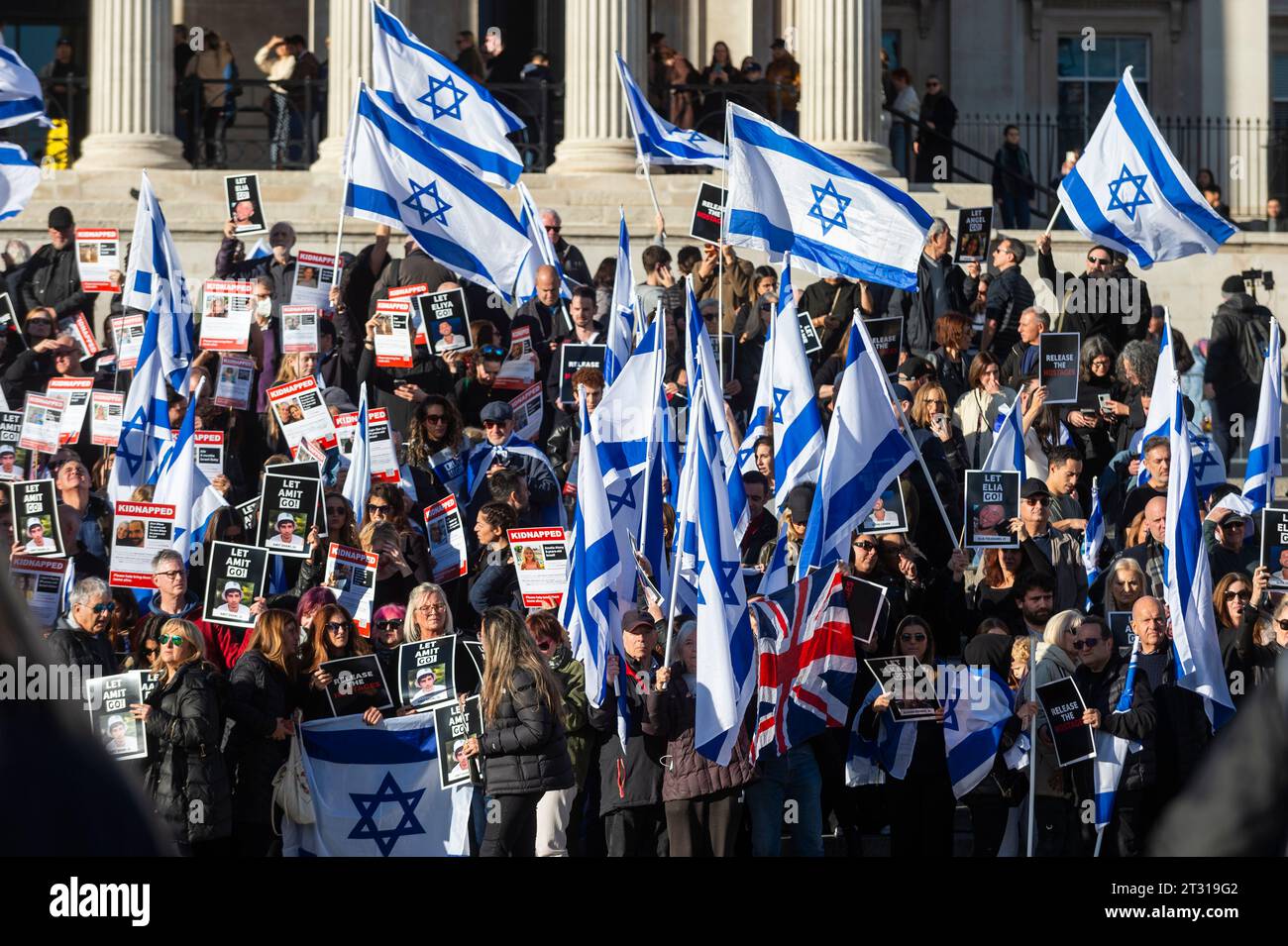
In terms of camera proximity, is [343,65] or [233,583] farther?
[343,65]

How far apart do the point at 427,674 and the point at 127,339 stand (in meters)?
6.08

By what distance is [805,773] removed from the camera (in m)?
11.0

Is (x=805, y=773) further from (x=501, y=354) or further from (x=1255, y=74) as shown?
(x=1255, y=74)

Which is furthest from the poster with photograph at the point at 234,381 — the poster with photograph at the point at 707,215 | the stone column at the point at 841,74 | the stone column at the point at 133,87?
the stone column at the point at 841,74

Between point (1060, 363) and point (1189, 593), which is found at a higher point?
point (1060, 363)

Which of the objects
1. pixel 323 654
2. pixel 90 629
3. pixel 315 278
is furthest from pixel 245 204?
pixel 323 654

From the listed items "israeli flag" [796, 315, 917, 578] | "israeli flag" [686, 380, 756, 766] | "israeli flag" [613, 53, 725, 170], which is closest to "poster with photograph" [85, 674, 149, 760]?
"israeli flag" [686, 380, 756, 766]

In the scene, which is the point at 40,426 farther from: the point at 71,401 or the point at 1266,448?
the point at 1266,448

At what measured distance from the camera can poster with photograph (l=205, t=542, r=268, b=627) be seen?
1120cm

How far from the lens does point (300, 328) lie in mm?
15328

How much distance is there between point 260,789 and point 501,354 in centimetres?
594

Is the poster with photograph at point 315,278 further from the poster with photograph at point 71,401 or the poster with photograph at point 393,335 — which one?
the poster with photograph at point 71,401
